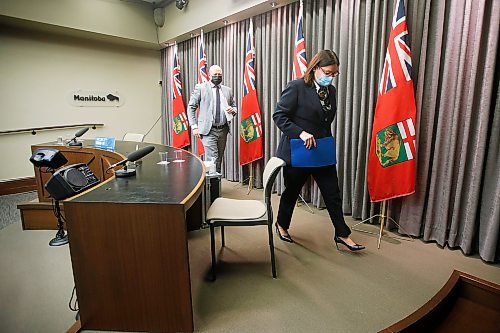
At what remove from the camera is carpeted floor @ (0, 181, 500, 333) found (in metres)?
1.53

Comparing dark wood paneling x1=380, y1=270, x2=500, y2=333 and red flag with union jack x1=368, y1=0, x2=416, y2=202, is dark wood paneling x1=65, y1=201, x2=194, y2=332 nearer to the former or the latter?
dark wood paneling x1=380, y1=270, x2=500, y2=333

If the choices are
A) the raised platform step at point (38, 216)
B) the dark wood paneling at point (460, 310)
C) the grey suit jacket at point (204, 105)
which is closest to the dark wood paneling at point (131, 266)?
the dark wood paneling at point (460, 310)

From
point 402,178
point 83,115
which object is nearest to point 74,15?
point 83,115

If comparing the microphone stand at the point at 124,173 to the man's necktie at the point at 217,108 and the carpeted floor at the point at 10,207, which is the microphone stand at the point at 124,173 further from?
the carpeted floor at the point at 10,207

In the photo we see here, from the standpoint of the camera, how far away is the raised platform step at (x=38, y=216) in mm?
2783

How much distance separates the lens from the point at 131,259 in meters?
1.34

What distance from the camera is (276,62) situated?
3592 millimetres

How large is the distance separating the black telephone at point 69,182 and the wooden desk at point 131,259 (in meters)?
0.16

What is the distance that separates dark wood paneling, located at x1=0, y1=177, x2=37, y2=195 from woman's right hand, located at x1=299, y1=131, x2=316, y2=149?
420 cm

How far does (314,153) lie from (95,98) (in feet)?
14.1

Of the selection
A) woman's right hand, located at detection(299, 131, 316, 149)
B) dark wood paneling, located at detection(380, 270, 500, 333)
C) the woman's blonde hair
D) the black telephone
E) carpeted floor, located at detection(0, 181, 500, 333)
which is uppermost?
the woman's blonde hair

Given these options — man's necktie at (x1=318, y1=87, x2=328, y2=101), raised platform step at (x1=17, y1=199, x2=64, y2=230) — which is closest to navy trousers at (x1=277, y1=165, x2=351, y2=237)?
man's necktie at (x1=318, y1=87, x2=328, y2=101)

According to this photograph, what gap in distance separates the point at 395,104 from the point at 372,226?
1.09 meters

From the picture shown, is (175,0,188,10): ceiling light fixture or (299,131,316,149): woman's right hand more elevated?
(175,0,188,10): ceiling light fixture
